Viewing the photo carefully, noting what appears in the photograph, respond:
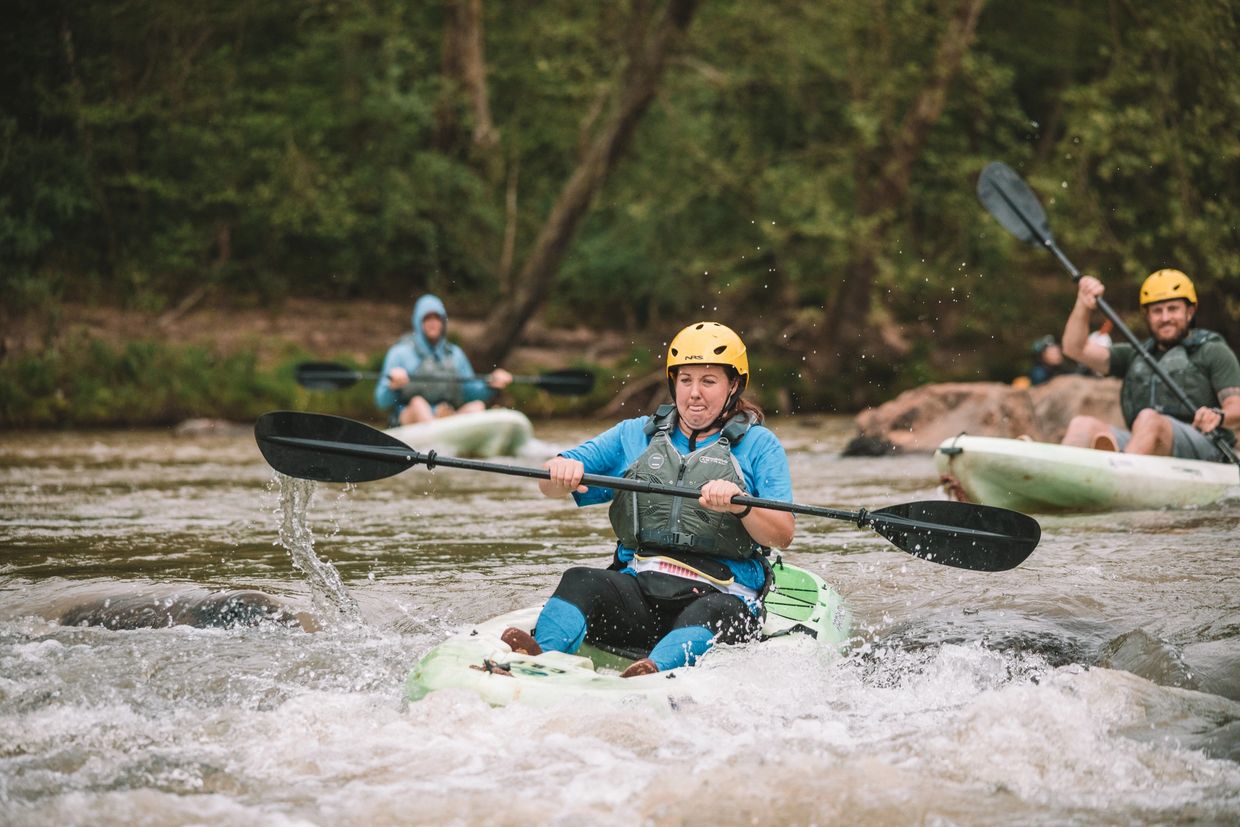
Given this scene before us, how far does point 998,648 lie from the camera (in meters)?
4.32

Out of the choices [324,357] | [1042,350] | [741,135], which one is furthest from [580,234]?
[1042,350]

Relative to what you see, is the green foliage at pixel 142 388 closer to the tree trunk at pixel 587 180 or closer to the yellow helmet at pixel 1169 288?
the tree trunk at pixel 587 180

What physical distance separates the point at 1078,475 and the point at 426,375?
5333 mm

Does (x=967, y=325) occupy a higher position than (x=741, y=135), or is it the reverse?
(x=741, y=135)

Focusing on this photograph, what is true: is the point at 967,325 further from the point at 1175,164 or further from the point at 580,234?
the point at 580,234

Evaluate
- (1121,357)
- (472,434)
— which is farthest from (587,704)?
(472,434)

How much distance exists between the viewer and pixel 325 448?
4.56 m

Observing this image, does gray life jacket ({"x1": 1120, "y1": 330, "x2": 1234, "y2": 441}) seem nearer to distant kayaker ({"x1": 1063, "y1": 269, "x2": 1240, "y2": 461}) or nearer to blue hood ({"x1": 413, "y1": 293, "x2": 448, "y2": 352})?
distant kayaker ({"x1": 1063, "y1": 269, "x2": 1240, "y2": 461})

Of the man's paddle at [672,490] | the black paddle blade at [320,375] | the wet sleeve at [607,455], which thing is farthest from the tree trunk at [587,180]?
the wet sleeve at [607,455]

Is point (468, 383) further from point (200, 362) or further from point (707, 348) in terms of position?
point (707, 348)

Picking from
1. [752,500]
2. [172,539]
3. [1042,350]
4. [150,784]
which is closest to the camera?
[150,784]

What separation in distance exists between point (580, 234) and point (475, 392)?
21.7 feet

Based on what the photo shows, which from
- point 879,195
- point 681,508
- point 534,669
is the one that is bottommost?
point 534,669

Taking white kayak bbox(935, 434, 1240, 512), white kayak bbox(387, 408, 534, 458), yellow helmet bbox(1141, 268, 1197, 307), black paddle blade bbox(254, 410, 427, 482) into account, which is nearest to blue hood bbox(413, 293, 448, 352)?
white kayak bbox(387, 408, 534, 458)
